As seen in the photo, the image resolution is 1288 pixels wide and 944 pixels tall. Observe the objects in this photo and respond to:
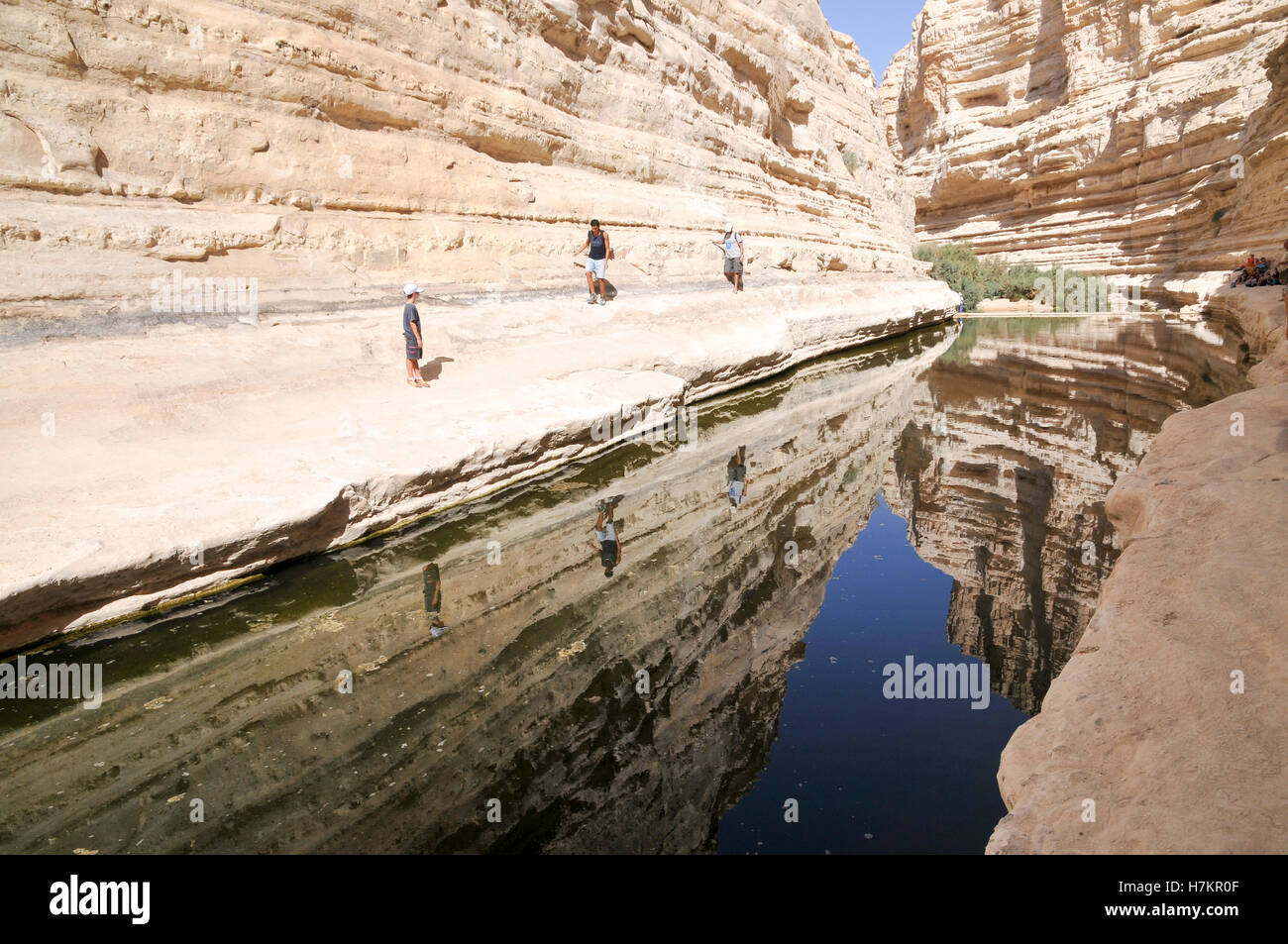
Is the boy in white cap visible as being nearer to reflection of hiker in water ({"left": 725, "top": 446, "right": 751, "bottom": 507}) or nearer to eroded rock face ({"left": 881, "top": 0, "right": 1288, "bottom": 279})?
reflection of hiker in water ({"left": 725, "top": 446, "right": 751, "bottom": 507})

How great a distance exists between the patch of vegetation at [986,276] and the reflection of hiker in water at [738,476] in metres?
23.6

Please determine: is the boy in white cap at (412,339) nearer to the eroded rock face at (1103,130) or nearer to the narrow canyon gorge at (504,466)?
the narrow canyon gorge at (504,466)

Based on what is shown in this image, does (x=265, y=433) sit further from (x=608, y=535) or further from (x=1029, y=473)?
(x=1029, y=473)

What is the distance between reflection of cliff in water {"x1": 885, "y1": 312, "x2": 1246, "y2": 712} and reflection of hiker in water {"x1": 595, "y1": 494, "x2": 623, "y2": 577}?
6.95 feet

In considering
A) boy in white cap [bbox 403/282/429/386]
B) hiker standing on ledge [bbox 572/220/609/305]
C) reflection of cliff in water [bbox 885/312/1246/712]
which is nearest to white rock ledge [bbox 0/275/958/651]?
boy in white cap [bbox 403/282/429/386]

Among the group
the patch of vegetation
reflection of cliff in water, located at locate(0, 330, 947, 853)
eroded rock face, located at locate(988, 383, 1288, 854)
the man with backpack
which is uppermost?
the patch of vegetation

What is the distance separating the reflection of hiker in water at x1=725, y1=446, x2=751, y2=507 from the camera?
21.0 feet

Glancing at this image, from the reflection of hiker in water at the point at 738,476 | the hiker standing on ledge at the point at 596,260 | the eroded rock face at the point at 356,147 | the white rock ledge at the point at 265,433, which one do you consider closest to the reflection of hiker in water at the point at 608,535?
the white rock ledge at the point at 265,433

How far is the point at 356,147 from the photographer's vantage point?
8.28 metres

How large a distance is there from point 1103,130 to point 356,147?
30359mm

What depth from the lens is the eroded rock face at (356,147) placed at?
20.8 feet

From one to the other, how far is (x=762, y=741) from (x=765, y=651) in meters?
0.81
